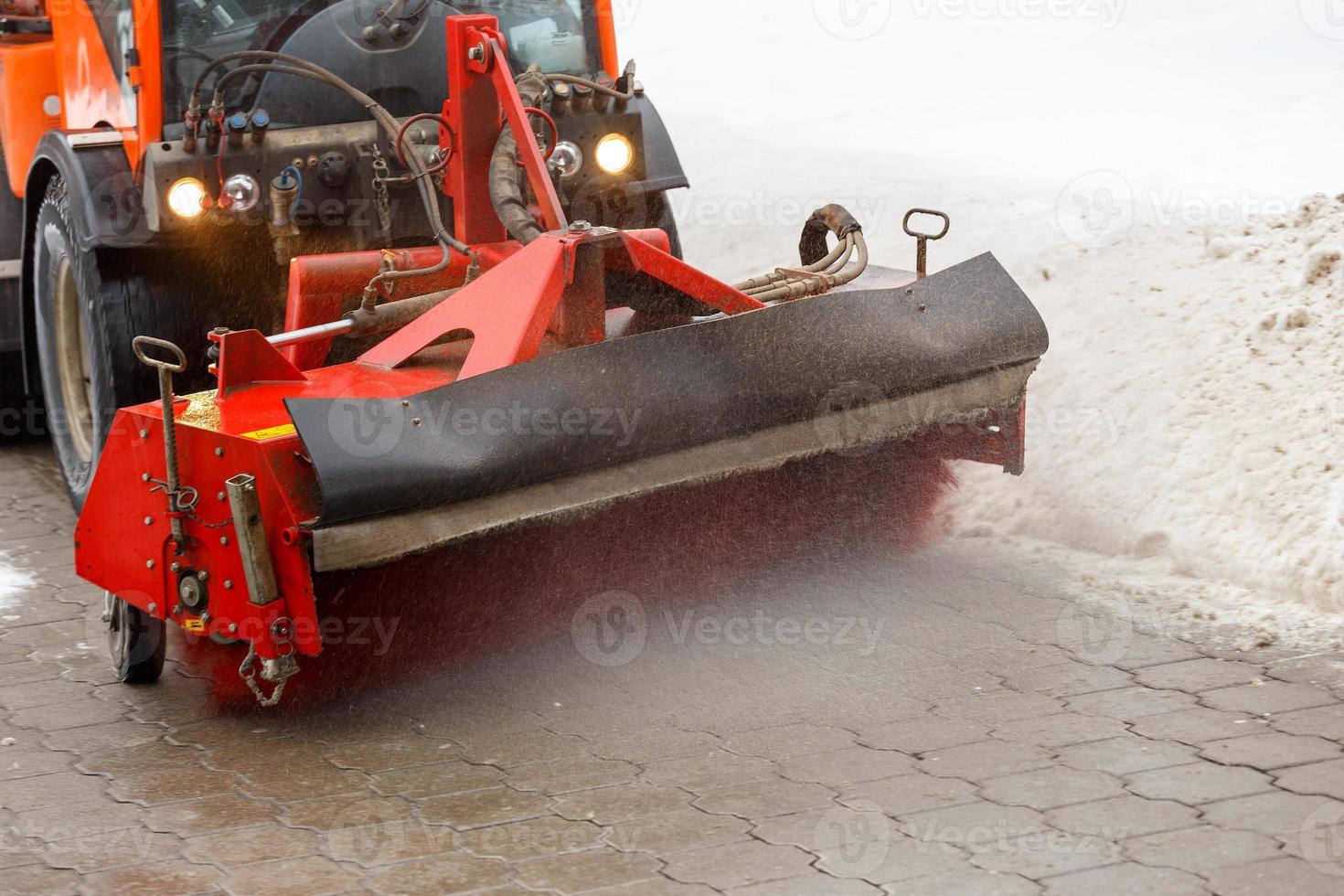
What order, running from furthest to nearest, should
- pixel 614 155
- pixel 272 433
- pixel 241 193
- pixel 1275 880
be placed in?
pixel 614 155, pixel 241 193, pixel 272 433, pixel 1275 880

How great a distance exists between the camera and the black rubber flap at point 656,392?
11.4 feet

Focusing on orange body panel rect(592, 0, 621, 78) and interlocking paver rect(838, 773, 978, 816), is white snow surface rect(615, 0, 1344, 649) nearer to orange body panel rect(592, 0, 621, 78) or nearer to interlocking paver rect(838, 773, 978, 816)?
interlocking paver rect(838, 773, 978, 816)

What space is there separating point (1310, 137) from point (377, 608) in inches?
320

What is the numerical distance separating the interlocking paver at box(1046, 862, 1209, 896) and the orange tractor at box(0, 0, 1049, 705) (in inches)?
55.4

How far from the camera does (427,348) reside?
13.8 ft

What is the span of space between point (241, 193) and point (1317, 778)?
10.6ft

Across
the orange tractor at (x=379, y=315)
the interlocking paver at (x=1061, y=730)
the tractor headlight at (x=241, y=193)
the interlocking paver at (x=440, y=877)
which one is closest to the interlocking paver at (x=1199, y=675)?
the interlocking paver at (x=1061, y=730)

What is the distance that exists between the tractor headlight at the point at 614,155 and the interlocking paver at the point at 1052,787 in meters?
2.71

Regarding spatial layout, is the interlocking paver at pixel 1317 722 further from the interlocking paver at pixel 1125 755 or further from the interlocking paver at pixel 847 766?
the interlocking paver at pixel 847 766

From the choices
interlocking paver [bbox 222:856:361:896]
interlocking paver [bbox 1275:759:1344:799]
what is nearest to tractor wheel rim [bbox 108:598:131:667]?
interlocking paver [bbox 222:856:361:896]

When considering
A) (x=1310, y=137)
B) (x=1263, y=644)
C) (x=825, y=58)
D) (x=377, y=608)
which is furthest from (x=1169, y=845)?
(x=825, y=58)

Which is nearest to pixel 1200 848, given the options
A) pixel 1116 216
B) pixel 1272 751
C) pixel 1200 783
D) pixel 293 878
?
pixel 1200 783

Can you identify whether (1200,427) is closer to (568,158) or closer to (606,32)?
(568,158)

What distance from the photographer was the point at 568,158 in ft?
17.2
